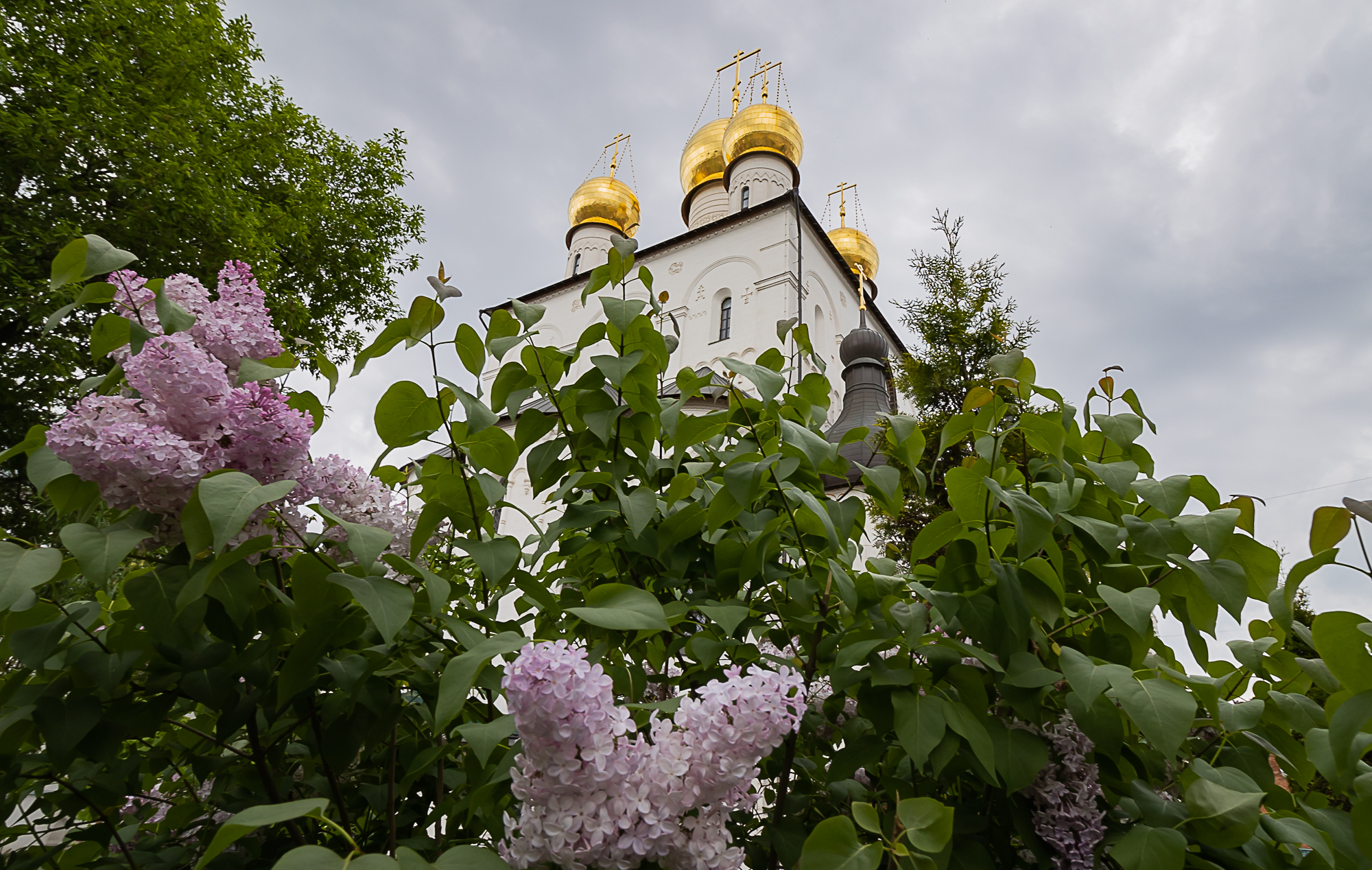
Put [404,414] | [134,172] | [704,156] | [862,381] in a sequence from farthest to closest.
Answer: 1. [704,156]
2. [862,381]
3. [134,172]
4. [404,414]

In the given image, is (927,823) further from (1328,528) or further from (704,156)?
(704,156)

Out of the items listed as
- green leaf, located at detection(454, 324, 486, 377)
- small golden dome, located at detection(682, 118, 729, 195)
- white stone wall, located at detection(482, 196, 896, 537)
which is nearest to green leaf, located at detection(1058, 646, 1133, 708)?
green leaf, located at detection(454, 324, 486, 377)

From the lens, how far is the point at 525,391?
1285 millimetres

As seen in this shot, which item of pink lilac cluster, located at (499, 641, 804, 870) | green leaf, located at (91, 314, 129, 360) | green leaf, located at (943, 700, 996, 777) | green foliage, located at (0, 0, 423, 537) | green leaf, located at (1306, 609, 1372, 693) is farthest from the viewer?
green foliage, located at (0, 0, 423, 537)

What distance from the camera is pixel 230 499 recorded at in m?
0.81

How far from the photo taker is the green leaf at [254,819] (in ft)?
1.98

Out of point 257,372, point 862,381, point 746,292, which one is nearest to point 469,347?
point 257,372

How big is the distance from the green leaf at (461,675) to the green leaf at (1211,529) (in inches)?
33.1

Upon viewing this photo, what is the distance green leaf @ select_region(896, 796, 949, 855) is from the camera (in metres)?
0.79

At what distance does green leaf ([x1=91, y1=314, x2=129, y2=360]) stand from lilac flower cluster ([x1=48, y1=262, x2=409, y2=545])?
0.03 metres

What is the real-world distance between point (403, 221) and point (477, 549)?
13907 millimetres

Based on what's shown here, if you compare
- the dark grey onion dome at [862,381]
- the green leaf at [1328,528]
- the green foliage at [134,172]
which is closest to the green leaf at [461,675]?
the green leaf at [1328,528]

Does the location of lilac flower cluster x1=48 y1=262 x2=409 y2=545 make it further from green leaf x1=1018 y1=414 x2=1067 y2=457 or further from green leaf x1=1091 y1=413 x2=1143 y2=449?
green leaf x1=1091 y1=413 x2=1143 y2=449

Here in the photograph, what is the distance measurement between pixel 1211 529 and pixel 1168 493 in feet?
0.32
